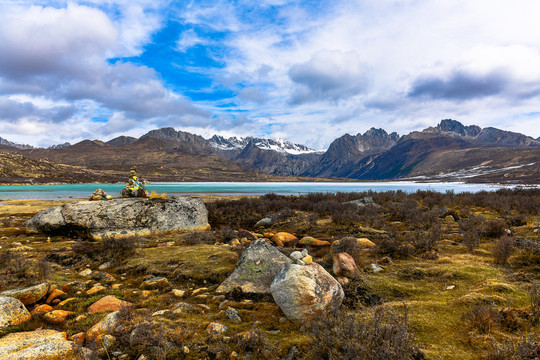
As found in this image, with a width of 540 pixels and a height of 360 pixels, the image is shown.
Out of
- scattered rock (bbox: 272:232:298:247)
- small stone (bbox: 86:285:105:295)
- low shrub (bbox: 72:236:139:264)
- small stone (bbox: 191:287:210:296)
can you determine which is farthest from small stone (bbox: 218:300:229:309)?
scattered rock (bbox: 272:232:298:247)

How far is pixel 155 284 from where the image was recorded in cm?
693

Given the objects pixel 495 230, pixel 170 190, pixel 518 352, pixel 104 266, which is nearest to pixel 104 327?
pixel 104 266

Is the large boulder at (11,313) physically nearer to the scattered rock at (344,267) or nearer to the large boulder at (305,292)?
the large boulder at (305,292)

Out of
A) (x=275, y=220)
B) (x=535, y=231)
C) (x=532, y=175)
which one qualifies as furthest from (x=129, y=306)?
(x=532, y=175)

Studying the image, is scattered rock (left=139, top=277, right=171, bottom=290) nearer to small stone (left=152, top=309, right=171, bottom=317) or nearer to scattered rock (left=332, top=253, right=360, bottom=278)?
small stone (left=152, top=309, right=171, bottom=317)

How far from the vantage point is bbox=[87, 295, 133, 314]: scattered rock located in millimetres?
5332

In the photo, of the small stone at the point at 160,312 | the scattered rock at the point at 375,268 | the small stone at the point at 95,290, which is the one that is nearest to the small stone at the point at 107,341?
the small stone at the point at 160,312

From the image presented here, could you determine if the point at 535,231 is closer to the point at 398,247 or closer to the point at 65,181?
the point at 398,247

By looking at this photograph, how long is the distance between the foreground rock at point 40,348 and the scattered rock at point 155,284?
9.09 ft

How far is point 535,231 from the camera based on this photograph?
37.7 ft

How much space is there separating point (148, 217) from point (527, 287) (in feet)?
55.6

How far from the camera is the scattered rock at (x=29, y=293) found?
544 centimetres

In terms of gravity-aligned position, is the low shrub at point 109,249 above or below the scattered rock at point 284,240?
above

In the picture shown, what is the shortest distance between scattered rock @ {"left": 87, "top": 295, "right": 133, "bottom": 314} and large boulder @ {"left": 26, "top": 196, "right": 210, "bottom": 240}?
8.99 meters
